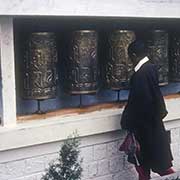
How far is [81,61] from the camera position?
388 centimetres

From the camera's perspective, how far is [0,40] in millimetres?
3395

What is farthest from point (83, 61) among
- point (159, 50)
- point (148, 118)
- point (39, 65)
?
point (159, 50)

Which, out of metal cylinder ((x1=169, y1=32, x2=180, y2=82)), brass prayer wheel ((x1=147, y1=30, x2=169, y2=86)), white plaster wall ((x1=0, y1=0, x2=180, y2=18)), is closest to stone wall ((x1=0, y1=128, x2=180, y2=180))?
brass prayer wheel ((x1=147, y1=30, x2=169, y2=86))

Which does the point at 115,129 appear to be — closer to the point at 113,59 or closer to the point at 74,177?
the point at 113,59

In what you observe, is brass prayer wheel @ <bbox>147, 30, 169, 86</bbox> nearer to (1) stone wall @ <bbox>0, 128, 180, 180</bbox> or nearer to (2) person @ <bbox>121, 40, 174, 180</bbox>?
(2) person @ <bbox>121, 40, 174, 180</bbox>

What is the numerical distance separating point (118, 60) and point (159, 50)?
1.66 ft

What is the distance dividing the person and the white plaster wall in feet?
0.98

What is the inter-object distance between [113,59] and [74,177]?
1489 mm

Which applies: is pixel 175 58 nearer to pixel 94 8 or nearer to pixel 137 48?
pixel 137 48

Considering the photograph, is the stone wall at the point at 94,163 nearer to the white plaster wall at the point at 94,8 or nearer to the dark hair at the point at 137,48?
the dark hair at the point at 137,48

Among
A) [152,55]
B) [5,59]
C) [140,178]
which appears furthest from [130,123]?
[5,59]

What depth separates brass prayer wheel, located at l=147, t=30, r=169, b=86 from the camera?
4355mm

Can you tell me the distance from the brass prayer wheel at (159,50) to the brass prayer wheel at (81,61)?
2.15 feet

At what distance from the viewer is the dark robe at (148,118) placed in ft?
12.3
